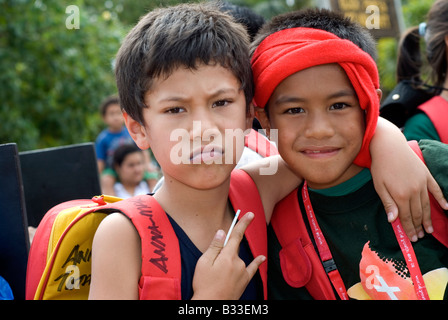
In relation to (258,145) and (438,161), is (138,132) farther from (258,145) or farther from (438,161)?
(438,161)

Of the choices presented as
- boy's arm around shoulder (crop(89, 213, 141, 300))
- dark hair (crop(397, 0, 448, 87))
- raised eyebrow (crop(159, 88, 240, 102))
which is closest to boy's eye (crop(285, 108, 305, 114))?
raised eyebrow (crop(159, 88, 240, 102))

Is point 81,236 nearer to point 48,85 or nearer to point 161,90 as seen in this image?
point 161,90

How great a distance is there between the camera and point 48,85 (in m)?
7.75

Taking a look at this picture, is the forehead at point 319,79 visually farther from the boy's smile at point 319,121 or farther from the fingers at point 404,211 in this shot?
the fingers at point 404,211

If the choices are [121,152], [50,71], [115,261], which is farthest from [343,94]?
[50,71]

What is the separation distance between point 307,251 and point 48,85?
677cm

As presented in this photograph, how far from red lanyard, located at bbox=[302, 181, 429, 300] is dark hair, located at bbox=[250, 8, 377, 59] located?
632 mm

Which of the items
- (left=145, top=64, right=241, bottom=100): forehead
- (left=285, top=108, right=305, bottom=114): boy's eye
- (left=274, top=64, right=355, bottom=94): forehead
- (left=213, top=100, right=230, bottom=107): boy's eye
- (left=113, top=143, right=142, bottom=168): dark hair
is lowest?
(left=113, top=143, right=142, bottom=168): dark hair

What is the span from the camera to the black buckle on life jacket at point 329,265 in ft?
A: 6.00

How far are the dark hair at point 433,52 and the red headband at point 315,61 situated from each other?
1325 mm

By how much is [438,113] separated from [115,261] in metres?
1.91

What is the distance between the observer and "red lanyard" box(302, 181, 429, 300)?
1.71 meters

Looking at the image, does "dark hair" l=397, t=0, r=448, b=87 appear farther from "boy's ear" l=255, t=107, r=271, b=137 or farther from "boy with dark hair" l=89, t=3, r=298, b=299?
"boy with dark hair" l=89, t=3, r=298, b=299
